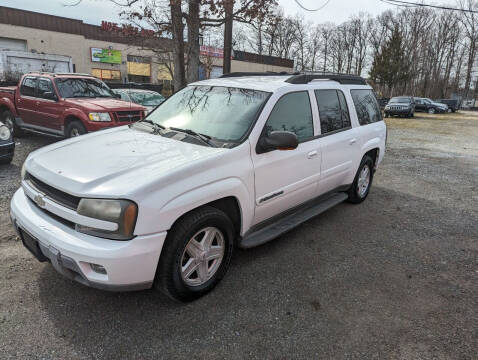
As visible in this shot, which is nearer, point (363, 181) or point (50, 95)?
point (363, 181)

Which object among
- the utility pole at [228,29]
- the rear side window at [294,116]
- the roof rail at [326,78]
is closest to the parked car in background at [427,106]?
the utility pole at [228,29]

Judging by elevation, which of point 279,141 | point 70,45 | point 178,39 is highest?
point 70,45

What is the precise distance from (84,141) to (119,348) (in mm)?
1984

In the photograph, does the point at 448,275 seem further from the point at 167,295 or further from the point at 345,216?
the point at 167,295

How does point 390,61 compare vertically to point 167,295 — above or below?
above

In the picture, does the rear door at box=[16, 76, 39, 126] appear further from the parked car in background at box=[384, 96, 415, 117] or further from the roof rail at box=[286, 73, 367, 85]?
the parked car in background at box=[384, 96, 415, 117]

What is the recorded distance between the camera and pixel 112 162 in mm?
2717

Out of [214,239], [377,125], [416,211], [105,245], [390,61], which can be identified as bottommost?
[416,211]

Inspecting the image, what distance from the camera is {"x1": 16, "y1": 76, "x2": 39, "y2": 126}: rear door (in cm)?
848

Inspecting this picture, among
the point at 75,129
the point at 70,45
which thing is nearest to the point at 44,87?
the point at 75,129

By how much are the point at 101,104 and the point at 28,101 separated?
237 centimetres

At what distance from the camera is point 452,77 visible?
65.0 meters

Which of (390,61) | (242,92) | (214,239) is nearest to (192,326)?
(214,239)

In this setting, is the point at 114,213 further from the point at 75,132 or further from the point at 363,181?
the point at 75,132
